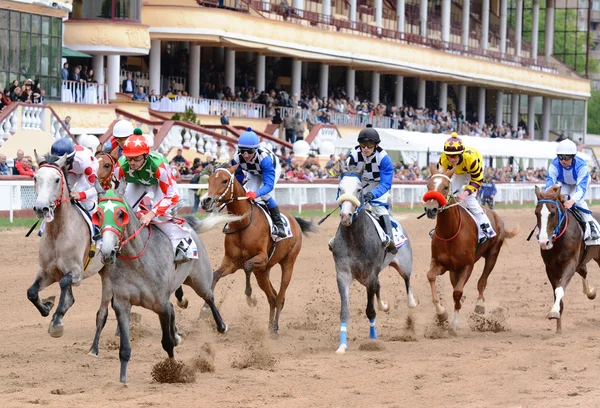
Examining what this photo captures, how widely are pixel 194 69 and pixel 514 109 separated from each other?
102ft

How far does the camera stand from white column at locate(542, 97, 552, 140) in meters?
66.3

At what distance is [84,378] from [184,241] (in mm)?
1334

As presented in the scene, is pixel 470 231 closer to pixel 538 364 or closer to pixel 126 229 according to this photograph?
pixel 538 364

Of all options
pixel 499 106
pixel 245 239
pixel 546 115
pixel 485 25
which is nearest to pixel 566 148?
pixel 245 239

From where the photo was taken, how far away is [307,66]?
45906 millimetres

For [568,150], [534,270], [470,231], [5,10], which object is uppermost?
[5,10]

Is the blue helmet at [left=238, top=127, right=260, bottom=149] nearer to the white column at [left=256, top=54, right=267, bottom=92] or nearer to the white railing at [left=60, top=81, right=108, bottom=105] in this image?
the white railing at [left=60, top=81, right=108, bottom=105]

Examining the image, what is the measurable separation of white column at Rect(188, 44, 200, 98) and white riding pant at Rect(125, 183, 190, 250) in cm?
2710

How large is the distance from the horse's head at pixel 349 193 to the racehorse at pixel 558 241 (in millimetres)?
2097

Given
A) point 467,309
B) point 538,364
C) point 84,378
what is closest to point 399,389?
point 538,364

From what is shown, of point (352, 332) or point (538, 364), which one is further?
point (352, 332)

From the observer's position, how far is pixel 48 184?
916 centimetres

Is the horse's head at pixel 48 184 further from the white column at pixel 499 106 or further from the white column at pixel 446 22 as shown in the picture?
the white column at pixel 499 106

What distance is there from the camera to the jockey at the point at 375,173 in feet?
35.4
